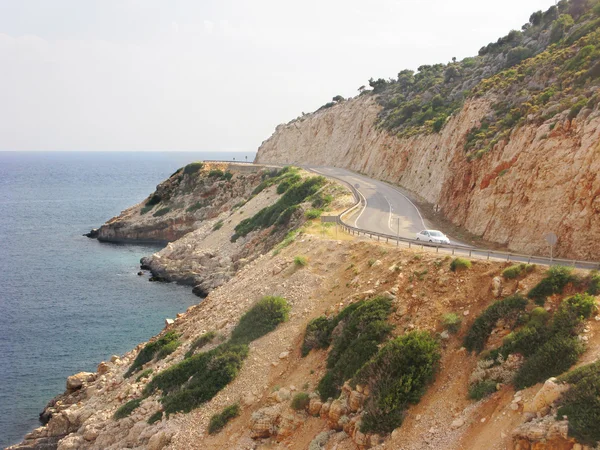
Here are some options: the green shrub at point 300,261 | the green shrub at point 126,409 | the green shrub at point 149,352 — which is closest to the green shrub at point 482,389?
the green shrub at point 300,261

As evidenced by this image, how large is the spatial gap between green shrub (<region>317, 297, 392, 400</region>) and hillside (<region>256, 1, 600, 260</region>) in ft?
29.7

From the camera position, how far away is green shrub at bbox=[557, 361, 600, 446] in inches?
454

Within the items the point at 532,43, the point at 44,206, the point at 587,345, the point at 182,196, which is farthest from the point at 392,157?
the point at 44,206

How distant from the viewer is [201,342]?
24875 millimetres

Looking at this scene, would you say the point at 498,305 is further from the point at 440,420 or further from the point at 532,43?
the point at 532,43

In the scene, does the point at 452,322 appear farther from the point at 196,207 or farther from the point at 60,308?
the point at 196,207

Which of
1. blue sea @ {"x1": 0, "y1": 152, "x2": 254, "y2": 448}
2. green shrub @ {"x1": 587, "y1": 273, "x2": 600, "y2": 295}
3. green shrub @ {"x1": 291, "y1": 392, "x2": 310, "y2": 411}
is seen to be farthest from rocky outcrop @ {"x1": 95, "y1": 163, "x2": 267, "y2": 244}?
green shrub @ {"x1": 587, "y1": 273, "x2": 600, "y2": 295}

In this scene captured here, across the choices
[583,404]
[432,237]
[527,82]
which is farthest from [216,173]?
[583,404]

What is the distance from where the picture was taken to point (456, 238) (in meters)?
30.4

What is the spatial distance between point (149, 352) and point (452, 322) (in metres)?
16.5

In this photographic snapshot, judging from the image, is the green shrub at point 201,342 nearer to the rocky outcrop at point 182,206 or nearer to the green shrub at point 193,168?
Answer: the rocky outcrop at point 182,206

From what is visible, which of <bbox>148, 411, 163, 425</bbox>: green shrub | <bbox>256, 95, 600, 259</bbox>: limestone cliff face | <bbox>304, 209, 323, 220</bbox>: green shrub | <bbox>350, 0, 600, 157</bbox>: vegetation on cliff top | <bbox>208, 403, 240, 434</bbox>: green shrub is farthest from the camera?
<bbox>304, 209, 323, 220</bbox>: green shrub

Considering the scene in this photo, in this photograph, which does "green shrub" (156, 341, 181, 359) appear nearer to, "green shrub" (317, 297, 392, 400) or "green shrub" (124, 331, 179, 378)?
"green shrub" (124, 331, 179, 378)

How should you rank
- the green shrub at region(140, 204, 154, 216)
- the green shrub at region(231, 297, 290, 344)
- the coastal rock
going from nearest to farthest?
the green shrub at region(231, 297, 290, 344), the coastal rock, the green shrub at region(140, 204, 154, 216)
